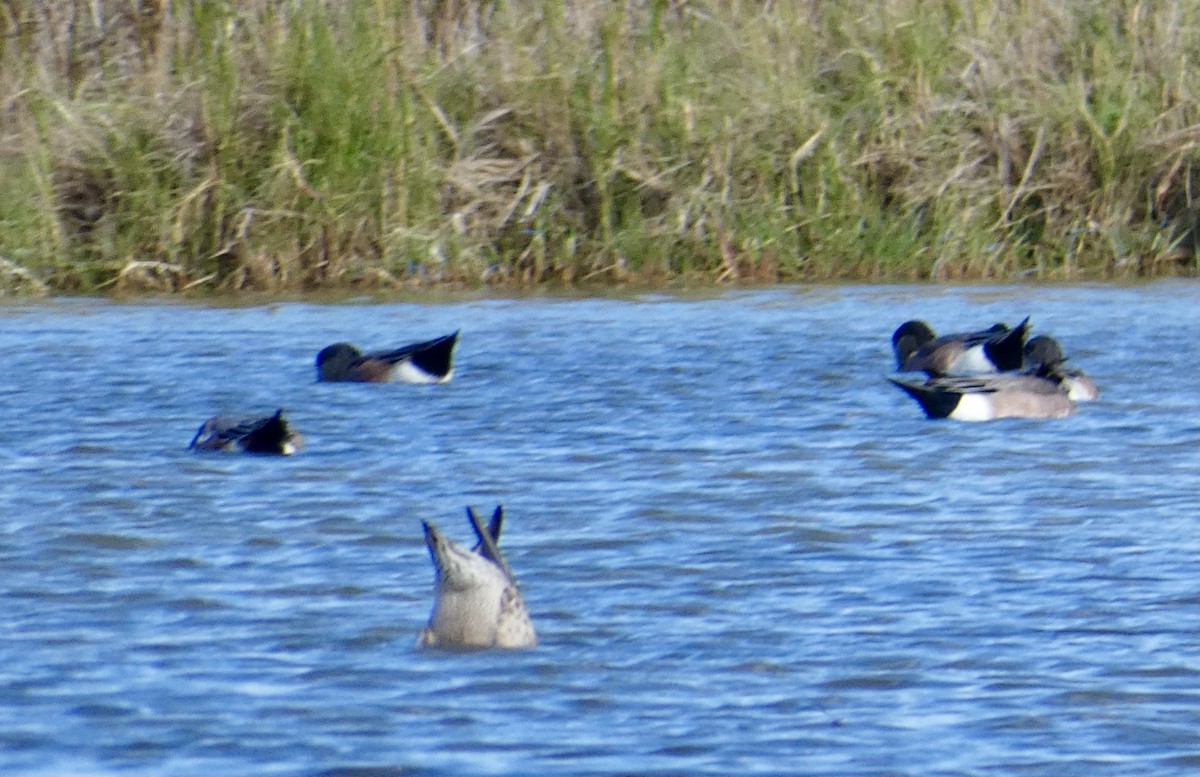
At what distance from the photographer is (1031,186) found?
13.8 m

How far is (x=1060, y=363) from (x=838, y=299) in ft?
11.7

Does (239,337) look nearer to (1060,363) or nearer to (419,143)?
(419,143)

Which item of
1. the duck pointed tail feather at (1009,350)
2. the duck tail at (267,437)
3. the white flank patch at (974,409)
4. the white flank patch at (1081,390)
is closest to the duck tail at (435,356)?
the duck tail at (267,437)

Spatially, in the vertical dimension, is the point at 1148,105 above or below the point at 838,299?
above

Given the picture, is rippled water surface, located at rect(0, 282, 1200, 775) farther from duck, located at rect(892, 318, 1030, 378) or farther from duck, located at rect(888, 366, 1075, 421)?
duck, located at rect(892, 318, 1030, 378)

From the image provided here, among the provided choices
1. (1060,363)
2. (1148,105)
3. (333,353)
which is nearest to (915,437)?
(1060,363)

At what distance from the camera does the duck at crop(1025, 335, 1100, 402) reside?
9.13 metres

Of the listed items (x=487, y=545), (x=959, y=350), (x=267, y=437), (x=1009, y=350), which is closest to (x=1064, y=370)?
(x=1009, y=350)

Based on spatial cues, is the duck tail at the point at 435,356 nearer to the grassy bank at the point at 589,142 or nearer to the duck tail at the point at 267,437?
the duck tail at the point at 267,437

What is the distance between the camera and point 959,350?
10.1m

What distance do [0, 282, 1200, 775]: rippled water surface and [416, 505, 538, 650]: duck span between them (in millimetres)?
67

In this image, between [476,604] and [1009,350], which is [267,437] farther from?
[1009,350]

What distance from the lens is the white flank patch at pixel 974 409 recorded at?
28.9 feet

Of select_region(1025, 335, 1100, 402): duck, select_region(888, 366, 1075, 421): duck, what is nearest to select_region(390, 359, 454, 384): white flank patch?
select_region(888, 366, 1075, 421): duck
